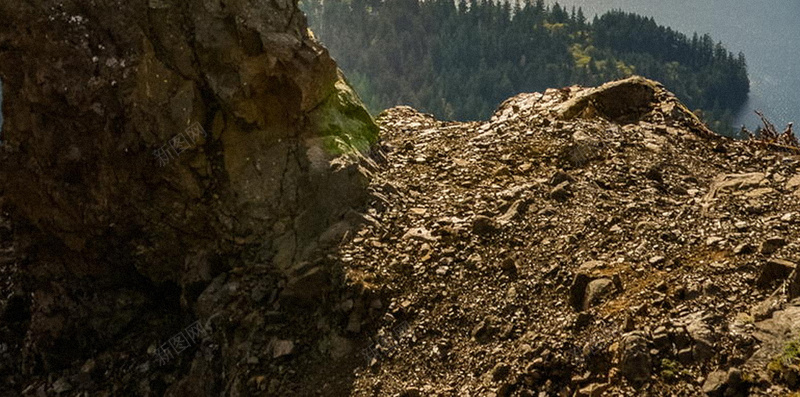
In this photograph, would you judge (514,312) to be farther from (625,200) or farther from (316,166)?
(316,166)

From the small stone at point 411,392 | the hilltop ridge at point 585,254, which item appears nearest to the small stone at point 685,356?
the hilltop ridge at point 585,254

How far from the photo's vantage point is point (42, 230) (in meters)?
16.2

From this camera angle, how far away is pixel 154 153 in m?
15.2

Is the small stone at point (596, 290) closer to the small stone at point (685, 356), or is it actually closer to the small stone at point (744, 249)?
the small stone at point (685, 356)

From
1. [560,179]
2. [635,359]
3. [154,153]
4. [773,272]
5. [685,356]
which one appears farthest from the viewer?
[560,179]

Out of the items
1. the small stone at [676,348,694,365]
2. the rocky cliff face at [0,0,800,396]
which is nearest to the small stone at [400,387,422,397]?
the rocky cliff face at [0,0,800,396]

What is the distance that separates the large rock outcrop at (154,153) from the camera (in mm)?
14797

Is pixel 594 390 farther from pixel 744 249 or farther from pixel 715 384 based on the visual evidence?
pixel 744 249

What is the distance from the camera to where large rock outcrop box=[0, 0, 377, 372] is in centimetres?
1480

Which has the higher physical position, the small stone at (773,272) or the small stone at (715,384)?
the small stone at (773,272)

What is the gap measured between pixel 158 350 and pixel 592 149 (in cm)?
1073

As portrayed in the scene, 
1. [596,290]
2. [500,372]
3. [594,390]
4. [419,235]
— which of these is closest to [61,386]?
[419,235]

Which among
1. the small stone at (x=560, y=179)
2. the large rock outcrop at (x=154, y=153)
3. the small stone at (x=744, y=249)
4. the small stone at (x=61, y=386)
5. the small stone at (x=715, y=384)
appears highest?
the large rock outcrop at (x=154, y=153)

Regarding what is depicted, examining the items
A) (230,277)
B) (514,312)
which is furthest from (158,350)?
(514,312)
